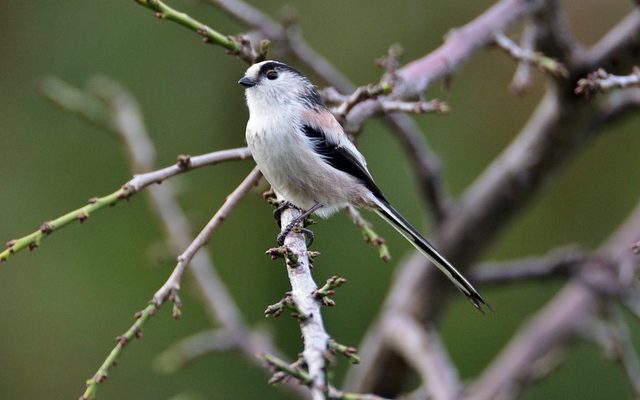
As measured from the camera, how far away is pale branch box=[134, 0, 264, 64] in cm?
226

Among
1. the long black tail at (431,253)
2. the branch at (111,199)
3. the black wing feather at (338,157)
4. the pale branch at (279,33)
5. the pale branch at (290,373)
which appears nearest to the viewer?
the pale branch at (290,373)

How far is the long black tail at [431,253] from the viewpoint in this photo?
2.69 metres

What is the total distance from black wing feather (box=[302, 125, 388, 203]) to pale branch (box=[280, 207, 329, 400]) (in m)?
0.62

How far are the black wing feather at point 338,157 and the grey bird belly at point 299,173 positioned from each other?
0.07ft

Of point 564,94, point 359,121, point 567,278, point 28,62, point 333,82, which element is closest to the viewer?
point 359,121

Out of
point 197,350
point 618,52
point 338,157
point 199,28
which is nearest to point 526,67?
point 618,52

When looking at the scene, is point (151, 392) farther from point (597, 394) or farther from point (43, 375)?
point (597, 394)

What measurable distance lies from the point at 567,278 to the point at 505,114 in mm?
2572

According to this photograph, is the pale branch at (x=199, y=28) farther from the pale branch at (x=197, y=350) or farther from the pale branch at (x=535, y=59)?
the pale branch at (x=197, y=350)

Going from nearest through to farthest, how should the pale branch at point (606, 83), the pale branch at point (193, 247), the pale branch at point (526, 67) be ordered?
1. the pale branch at point (193, 247)
2. the pale branch at point (606, 83)
3. the pale branch at point (526, 67)

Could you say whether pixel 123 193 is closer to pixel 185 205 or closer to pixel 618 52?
pixel 618 52

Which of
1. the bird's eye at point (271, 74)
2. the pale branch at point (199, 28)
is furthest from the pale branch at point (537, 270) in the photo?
the pale branch at point (199, 28)

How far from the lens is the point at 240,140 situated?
238 inches

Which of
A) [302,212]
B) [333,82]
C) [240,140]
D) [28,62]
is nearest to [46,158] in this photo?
[28,62]
